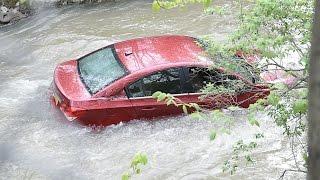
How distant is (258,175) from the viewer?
6016 millimetres

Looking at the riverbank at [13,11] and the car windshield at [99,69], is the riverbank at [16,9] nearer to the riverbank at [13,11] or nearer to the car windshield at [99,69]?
the riverbank at [13,11]

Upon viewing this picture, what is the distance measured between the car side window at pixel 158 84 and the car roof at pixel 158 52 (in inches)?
5.0

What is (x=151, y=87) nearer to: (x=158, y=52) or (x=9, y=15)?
(x=158, y=52)

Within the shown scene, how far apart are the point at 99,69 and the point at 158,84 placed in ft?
3.01

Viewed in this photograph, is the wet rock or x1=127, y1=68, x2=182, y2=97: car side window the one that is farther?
the wet rock

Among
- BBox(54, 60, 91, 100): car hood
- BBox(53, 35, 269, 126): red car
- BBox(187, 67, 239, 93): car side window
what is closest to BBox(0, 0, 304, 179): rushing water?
BBox(53, 35, 269, 126): red car

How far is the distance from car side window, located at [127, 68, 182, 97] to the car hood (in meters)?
0.60

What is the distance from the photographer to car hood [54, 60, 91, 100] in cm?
634

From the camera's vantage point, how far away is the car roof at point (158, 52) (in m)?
6.28

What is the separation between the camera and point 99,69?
668 cm

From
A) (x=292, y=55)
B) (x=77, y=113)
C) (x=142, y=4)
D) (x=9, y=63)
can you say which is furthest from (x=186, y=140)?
(x=142, y=4)

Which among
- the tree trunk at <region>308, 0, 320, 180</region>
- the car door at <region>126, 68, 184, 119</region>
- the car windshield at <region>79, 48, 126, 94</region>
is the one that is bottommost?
the car door at <region>126, 68, 184, 119</region>

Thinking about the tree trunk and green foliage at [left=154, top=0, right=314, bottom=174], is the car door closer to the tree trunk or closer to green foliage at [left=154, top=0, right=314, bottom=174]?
green foliage at [left=154, top=0, right=314, bottom=174]

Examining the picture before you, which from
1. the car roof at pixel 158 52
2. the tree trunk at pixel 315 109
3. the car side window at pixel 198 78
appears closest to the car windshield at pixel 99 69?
the car roof at pixel 158 52
